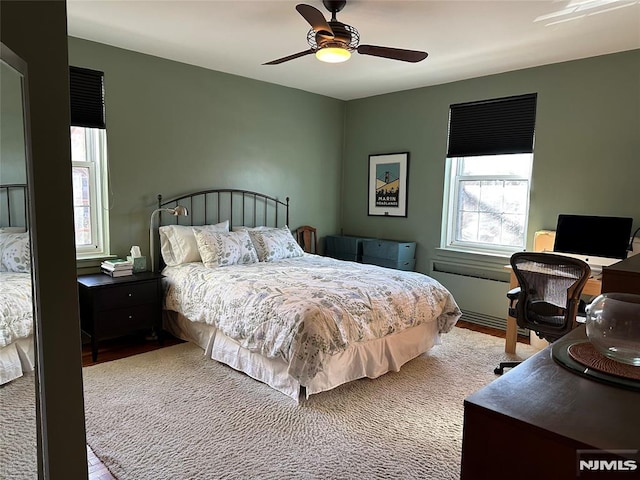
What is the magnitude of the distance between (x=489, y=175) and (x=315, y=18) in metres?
2.86

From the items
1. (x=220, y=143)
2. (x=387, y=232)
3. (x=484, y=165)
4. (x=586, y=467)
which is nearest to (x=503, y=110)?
(x=484, y=165)

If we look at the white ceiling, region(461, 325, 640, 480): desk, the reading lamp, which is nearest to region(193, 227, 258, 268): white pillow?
the reading lamp

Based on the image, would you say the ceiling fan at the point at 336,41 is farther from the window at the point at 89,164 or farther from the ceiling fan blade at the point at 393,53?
the window at the point at 89,164

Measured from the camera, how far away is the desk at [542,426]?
80 centimetres

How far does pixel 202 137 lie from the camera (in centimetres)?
440

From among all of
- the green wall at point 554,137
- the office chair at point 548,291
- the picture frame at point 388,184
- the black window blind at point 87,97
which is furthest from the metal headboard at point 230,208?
the office chair at point 548,291

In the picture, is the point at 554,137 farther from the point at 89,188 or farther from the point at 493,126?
the point at 89,188

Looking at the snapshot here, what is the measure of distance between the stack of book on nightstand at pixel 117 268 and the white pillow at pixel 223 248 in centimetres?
61

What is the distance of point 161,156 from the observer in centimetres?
412

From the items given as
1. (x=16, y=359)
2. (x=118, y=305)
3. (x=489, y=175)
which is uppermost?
(x=489, y=175)

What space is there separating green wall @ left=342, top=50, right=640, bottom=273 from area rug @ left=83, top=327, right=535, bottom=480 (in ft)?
5.87

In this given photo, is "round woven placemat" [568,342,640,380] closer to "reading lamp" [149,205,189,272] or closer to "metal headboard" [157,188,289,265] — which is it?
"reading lamp" [149,205,189,272]

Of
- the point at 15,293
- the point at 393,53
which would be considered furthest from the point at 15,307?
the point at 393,53

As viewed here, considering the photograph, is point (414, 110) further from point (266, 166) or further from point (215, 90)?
point (215, 90)
